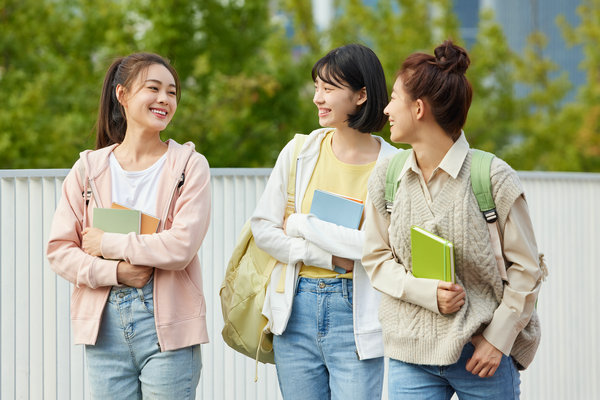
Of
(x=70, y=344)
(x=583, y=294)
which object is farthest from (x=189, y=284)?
(x=583, y=294)

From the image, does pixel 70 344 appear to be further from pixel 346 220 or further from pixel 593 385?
pixel 593 385

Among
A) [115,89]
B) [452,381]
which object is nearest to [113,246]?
[115,89]

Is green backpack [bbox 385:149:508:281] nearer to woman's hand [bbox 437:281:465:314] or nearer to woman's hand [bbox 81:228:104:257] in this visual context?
woman's hand [bbox 437:281:465:314]

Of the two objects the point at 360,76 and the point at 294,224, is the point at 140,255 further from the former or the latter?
the point at 360,76

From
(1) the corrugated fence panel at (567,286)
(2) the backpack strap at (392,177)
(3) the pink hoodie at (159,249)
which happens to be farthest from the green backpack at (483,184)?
(1) the corrugated fence panel at (567,286)

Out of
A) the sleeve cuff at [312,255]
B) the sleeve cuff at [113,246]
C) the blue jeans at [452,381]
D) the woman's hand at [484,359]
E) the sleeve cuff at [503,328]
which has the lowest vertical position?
the blue jeans at [452,381]

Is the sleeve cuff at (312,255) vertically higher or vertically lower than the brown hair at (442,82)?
lower

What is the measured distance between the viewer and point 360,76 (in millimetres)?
3518

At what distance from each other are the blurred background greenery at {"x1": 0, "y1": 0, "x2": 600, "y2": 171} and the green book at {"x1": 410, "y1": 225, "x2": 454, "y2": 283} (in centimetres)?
1096

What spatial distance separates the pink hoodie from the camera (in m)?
3.17

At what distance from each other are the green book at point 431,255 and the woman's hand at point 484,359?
0.25m

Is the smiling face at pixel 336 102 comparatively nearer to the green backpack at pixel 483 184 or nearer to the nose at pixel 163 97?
the nose at pixel 163 97

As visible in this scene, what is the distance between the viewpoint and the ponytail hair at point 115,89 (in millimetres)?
3455

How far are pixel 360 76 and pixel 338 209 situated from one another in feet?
1.82
